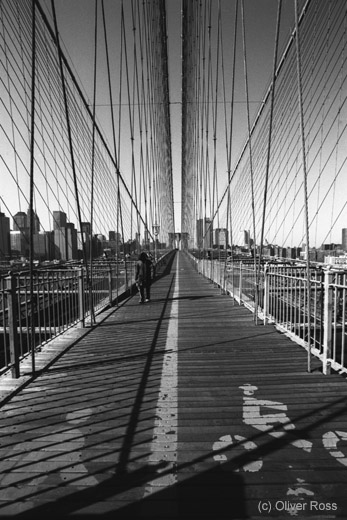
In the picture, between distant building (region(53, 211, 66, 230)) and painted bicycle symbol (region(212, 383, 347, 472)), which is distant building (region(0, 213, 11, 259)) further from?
painted bicycle symbol (region(212, 383, 347, 472))

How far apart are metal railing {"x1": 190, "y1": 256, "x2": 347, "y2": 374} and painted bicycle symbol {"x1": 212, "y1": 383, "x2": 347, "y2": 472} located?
2.66 ft

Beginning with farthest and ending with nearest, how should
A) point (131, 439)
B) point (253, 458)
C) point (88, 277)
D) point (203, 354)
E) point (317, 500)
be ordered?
point (88, 277) → point (203, 354) → point (131, 439) → point (253, 458) → point (317, 500)

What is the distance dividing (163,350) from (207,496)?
2.42 metres

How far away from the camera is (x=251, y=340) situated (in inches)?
175

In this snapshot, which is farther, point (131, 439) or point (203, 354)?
point (203, 354)

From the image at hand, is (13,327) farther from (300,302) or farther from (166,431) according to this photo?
(300,302)

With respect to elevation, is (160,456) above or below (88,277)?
below

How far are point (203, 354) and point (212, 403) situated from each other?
130cm

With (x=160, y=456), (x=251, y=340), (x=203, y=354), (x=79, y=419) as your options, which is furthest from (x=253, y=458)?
(x=251, y=340)

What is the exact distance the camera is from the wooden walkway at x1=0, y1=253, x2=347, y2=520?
1.60 metres

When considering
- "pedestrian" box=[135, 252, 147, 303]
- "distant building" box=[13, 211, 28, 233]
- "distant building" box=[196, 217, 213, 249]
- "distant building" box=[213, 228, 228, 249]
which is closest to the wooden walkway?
"distant building" box=[13, 211, 28, 233]

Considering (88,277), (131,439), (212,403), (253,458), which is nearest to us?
(253,458)

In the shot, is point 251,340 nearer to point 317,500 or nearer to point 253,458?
point 253,458

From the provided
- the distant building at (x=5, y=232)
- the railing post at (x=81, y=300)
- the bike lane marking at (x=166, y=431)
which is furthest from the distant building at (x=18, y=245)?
the bike lane marking at (x=166, y=431)
